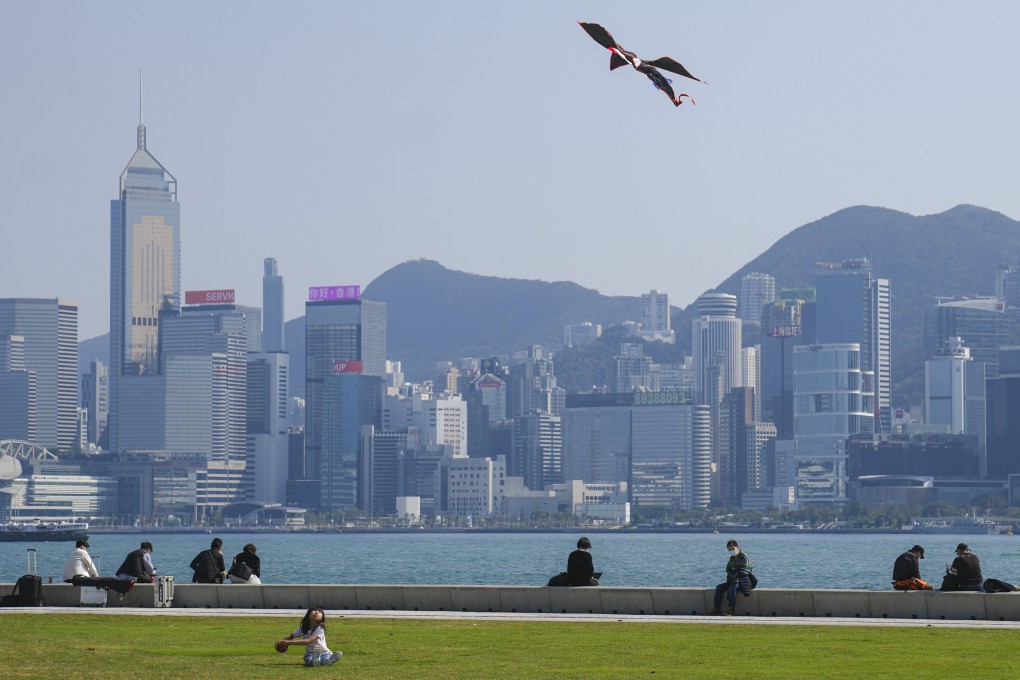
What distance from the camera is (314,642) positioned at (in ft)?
102

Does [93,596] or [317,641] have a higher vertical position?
[317,641]

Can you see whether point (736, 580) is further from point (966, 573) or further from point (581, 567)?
point (966, 573)

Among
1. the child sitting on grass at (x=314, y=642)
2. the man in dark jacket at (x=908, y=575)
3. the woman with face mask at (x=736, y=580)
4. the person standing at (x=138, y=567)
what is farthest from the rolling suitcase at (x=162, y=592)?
the man in dark jacket at (x=908, y=575)

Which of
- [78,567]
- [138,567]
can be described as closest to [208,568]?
[138,567]

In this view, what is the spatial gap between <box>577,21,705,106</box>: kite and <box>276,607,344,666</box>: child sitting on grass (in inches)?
497

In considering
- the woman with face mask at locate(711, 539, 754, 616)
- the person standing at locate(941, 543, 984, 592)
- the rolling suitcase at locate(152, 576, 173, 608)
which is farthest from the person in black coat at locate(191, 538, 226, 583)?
the person standing at locate(941, 543, 984, 592)

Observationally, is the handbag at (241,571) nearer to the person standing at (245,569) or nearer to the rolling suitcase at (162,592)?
the person standing at (245,569)

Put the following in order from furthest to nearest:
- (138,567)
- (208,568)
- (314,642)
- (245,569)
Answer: (245,569) → (208,568) → (138,567) → (314,642)

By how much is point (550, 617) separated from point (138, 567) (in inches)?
400

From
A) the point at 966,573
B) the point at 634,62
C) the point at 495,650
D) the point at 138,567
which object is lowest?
the point at 495,650

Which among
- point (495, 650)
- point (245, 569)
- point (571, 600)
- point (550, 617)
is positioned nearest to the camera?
point (495, 650)

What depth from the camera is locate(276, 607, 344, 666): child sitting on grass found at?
3098 cm

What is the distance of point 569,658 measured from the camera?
105 ft

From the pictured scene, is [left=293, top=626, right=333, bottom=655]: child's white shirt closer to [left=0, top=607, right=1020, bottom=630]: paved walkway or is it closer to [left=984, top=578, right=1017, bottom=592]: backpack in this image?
[left=0, top=607, right=1020, bottom=630]: paved walkway
